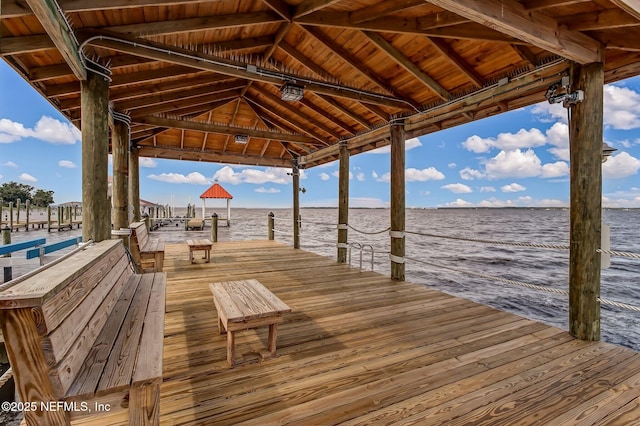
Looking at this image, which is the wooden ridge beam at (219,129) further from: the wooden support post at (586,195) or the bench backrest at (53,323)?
the wooden support post at (586,195)

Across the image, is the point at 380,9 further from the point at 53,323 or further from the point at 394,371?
the point at 53,323

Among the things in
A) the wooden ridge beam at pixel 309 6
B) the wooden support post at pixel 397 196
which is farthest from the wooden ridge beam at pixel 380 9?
the wooden support post at pixel 397 196

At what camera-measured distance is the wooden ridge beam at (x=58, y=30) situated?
6.54ft

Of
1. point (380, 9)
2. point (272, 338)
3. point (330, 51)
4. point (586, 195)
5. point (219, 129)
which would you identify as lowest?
point (272, 338)

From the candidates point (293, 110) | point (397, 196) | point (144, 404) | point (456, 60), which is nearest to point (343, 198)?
point (397, 196)

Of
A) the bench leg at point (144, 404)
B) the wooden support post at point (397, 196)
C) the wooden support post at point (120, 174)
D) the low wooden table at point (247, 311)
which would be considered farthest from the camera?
the wooden support post at point (397, 196)

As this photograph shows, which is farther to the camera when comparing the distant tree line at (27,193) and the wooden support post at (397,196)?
the distant tree line at (27,193)

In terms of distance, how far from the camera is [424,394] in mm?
2127

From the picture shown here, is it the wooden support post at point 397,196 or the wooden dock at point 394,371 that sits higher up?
the wooden support post at point 397,196

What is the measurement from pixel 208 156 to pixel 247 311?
677cm

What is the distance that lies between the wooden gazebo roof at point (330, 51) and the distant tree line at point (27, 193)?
4191 centimetres

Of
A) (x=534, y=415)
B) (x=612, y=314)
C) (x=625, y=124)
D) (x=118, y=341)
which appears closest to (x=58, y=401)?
(x=118, y=341)

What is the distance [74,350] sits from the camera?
1389mm

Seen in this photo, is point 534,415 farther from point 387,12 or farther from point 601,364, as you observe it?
point 387,12
